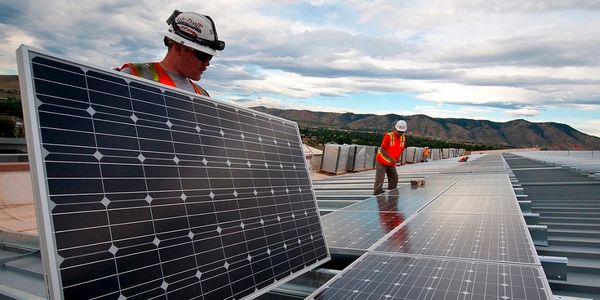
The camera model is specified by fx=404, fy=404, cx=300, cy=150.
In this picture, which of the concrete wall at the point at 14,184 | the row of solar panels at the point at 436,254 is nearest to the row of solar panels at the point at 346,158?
Result: the concrete wall at the point at 14,184

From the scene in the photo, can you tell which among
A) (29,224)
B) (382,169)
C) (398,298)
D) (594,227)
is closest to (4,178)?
(29,224)

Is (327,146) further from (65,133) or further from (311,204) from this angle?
(65,133)

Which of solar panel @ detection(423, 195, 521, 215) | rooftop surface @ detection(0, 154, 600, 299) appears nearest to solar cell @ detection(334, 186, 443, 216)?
rooftop surface @ detection(0, 154, 600, 299)

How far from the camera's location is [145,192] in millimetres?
2330

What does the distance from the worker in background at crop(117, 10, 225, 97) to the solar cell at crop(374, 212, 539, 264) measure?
2663 millimetres

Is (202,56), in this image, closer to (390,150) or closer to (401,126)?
(390,150)

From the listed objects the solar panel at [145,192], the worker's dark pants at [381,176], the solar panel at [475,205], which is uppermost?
the solar panel at [145,192]

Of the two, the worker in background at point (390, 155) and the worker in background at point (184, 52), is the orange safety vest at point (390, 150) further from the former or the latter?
the worker in background at point (184, 52)

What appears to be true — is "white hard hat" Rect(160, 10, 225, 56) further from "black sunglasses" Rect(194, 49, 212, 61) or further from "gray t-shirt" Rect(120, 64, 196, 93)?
"gray t-shirt" Rect(120, 64, 196, 93)

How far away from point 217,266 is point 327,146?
2807 centimetres

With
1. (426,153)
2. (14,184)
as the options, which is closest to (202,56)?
(14,184)

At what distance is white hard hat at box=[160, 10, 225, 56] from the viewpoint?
3.60m

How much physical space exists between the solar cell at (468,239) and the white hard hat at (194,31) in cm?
273

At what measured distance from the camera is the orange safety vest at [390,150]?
40.9 feet
